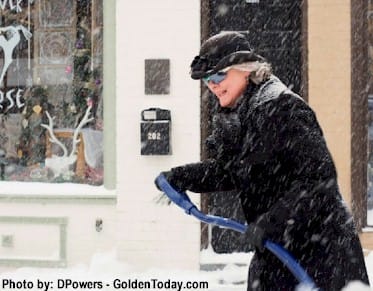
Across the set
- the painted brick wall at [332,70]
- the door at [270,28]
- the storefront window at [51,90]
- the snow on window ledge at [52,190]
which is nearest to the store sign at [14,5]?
the storefront window at [51,90]

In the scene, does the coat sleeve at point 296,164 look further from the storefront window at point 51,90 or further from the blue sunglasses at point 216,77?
the storefront window at point 51,90

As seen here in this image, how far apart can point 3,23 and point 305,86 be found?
2.92 m

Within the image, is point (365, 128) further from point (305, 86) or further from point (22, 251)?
point (22, 251)

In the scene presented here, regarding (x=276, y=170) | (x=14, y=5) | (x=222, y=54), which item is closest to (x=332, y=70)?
(x=14, y=5)

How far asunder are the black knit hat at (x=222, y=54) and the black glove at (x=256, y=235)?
598 mm

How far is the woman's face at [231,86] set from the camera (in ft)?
9.15

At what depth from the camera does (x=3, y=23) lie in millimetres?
7086

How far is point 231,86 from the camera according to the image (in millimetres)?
2801

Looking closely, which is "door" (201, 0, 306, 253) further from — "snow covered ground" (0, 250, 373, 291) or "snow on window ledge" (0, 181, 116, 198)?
"snow on window ledge" (0, 181, 116, 198)

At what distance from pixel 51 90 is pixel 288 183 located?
4.75 metres

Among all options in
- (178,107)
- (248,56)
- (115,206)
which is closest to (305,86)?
(178,107)

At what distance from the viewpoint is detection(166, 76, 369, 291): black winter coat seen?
102 inches

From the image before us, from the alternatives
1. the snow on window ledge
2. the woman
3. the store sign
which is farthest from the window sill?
the woman

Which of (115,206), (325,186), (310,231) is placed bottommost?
(115,206)
